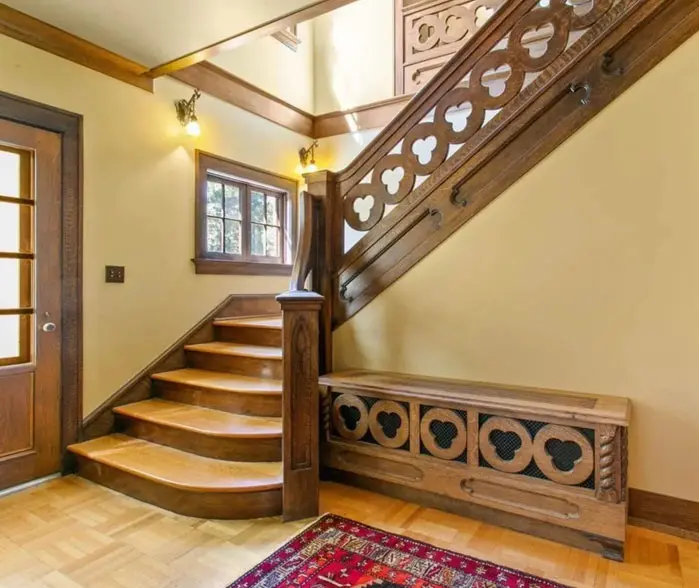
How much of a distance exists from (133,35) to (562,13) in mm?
2455

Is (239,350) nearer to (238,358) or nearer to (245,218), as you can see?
(238,358)

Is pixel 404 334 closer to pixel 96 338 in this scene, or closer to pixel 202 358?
pixel 202 358

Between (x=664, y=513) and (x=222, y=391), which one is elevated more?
(x=222, y=391)

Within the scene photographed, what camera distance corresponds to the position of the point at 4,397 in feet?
8.46

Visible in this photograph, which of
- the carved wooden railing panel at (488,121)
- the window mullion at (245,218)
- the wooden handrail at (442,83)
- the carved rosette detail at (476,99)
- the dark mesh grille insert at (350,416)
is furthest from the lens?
the window mullion at (245,218)

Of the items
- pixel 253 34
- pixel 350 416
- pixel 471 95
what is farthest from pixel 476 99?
pixel 350 416

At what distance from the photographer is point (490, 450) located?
7.14 feet

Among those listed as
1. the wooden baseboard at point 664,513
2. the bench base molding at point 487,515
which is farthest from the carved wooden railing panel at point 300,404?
the wooden baseboard at point 664,513

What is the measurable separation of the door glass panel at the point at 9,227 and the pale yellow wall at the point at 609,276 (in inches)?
96.2

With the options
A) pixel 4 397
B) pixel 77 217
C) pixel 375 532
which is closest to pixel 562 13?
pixel 375 532

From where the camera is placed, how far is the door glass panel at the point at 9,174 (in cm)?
259

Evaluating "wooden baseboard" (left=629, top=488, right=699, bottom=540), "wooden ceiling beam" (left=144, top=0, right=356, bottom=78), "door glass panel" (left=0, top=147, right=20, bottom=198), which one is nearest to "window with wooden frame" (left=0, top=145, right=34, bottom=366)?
"door glass panel" (left=0, top=147, right=20, bottom=198)

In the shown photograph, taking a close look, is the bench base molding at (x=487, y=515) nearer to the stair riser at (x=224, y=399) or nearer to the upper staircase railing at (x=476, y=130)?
the stair riser at (x=224, y=399)

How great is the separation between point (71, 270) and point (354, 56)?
359cm
